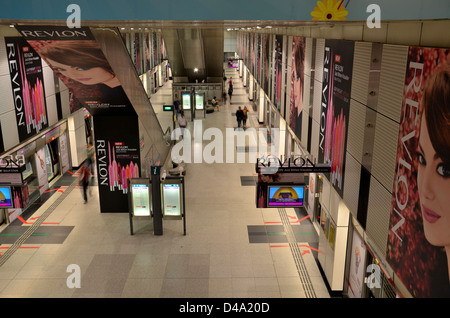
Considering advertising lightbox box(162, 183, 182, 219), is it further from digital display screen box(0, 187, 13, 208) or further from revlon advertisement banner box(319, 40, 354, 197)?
revlon advertisement banner box(319, 40, 354, 197)

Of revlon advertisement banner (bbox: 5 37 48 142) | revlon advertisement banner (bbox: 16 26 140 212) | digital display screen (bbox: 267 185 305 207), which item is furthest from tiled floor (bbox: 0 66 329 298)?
revlon advertisement banner (bbox: 5 37 48 142)

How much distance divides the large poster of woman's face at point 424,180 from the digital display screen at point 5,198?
25.6 feet

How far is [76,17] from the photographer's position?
3.05 metres

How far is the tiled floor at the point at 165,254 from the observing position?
25.3 ft

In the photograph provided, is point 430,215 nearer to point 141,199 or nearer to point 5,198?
point 141,199

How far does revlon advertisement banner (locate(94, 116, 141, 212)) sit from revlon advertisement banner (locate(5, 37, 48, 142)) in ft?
6.47

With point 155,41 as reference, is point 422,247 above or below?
below

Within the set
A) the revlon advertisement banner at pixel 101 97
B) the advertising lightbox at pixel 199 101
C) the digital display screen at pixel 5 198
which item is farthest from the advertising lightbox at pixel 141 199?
the advertising lightbox at pixel 199 101

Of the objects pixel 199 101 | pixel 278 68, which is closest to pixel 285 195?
pixel 278 68

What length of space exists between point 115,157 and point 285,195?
5.50 meters

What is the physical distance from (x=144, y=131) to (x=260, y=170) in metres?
5.13

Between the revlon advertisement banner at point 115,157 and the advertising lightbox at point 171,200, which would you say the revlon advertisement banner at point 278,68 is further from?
the advertising lightbox at point 171,200

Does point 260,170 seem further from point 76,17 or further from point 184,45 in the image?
point 184,45
